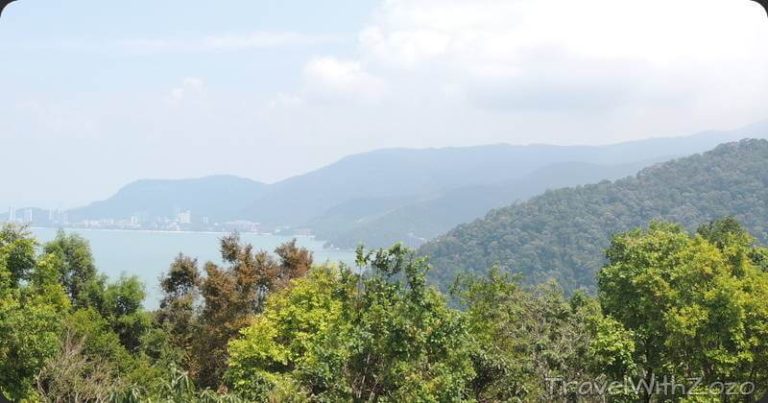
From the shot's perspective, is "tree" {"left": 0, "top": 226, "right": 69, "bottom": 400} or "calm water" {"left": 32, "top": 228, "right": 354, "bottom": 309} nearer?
"tree" {"left": 0, "top": 226, "right": 69, "bottom": 400}

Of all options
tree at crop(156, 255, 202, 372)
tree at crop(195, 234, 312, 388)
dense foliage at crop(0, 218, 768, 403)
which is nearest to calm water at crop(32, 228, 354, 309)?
tree at crop(156, 255, 202, 372)

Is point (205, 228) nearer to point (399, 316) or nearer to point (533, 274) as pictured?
point (533, 274)

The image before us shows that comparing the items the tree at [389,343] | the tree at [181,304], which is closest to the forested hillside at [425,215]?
the tree at [181,304]

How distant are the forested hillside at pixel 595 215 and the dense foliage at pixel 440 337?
42.3 metres

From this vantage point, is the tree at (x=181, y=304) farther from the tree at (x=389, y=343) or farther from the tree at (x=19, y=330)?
the tree at (x=389, y=343)

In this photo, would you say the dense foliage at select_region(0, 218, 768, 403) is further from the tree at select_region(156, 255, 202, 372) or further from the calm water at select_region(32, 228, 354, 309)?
the calm water at select_region(32, 228, 354, 309)

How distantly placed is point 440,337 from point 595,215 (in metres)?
64.5

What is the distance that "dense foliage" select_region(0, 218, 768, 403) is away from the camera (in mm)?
7297

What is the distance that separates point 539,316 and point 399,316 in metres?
7.98

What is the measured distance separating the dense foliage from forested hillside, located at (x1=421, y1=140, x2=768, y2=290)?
1663 inches

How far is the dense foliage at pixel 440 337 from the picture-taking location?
7297 mm

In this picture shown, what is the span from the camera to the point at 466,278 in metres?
13.2

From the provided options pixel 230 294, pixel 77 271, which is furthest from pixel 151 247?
pixel 230 294

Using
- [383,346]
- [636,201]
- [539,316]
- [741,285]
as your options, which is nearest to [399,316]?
[383,346]
